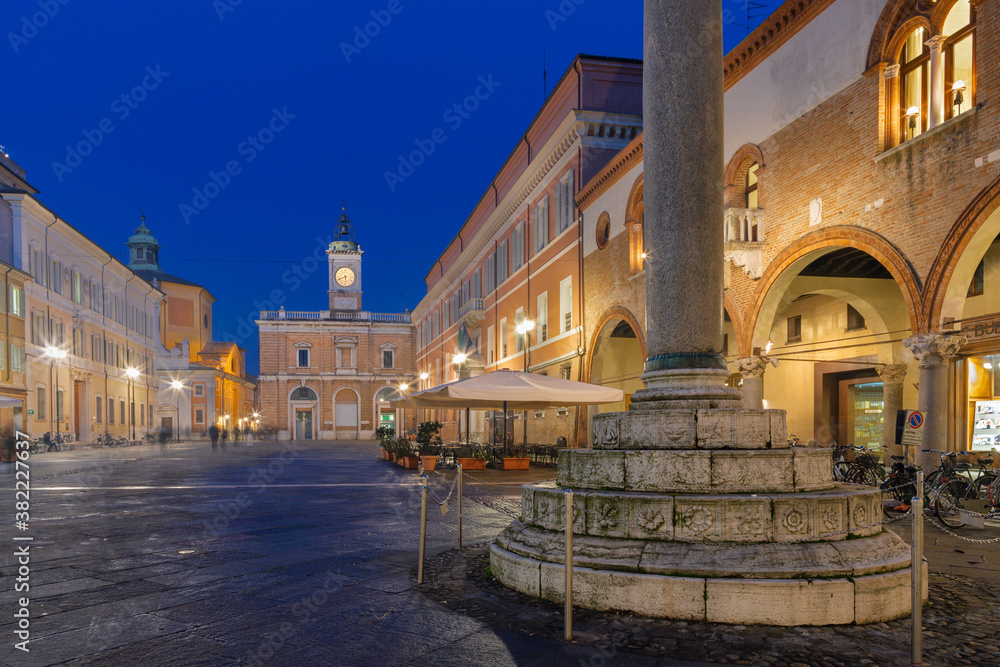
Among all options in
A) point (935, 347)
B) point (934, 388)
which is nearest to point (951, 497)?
point (934, 388)

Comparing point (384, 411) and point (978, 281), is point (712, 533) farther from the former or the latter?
point (384, 411)

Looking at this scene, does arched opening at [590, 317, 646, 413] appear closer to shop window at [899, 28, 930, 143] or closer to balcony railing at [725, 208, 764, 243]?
balcony railing at [725, 208, 764, 243]

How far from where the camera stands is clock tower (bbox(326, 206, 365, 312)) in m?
71.8

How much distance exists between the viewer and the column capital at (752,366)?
623 inches

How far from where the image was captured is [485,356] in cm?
3862

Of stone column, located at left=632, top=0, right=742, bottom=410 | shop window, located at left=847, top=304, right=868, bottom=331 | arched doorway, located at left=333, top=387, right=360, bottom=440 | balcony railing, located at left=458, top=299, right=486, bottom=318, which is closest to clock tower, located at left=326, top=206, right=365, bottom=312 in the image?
arched doorway, located at left=333, top=387, right=360, bottom=440

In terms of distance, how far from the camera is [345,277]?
236ft

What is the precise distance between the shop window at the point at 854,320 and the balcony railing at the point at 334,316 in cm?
5585

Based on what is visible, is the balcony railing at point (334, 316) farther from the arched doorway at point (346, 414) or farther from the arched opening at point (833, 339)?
the arched opening at point (833, 339)

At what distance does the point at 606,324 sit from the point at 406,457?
7174 mm

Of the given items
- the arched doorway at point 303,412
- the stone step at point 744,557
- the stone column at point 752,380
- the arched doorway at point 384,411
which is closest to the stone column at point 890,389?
the stone column at point 752,380

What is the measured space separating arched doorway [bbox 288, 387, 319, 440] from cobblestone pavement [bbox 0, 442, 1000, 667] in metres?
61.3

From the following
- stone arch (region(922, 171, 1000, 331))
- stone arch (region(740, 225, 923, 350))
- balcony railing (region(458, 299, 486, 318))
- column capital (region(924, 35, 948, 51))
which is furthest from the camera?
balcony railing (region(458, 299, 486, 318))

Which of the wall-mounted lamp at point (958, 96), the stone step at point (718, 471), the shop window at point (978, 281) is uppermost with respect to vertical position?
the wall-mounted lamp at point (958, 96)
